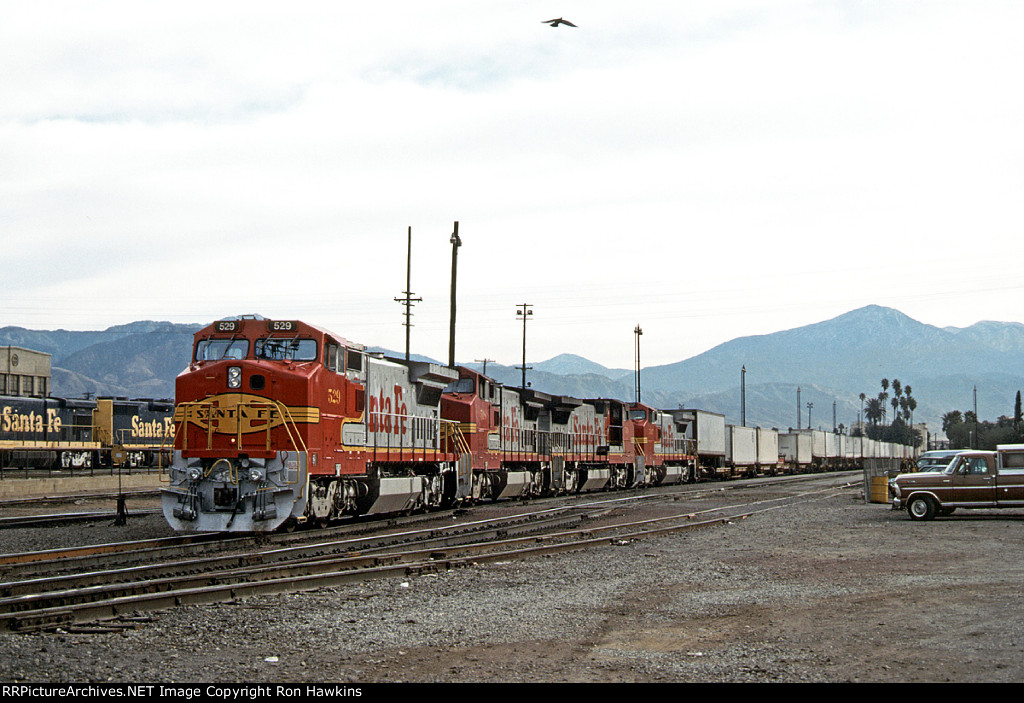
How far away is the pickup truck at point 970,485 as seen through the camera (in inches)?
937

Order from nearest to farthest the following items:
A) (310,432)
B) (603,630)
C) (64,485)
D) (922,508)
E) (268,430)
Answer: (603,630), (268,430), (310,432), (922,508), (64,485)

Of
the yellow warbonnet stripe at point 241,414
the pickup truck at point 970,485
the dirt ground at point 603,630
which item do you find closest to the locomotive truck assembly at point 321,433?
the yellow warbonnet stripe at point 241,414

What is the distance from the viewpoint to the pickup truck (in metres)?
23.8

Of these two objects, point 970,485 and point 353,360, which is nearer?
point 353,360

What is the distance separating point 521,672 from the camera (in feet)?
25.5

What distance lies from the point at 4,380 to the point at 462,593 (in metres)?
114

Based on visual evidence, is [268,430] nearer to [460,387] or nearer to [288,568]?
[288,568]

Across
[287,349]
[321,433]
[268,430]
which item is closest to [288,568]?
[268,430]

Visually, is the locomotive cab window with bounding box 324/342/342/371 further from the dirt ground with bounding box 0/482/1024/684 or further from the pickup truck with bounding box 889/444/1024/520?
the pickup truck with bounding box 889/444/1024/520

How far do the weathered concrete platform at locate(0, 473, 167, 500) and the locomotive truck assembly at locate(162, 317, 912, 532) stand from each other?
447 inches

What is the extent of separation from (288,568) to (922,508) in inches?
664

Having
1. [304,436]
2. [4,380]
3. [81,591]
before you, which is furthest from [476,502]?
[4,380]

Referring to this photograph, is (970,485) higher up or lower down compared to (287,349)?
lower down

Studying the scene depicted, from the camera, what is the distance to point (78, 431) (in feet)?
172
